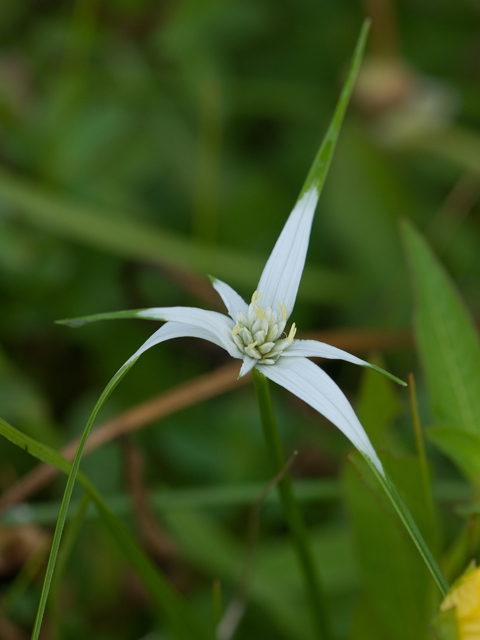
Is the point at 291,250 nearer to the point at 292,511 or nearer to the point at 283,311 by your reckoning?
the point at 283,311

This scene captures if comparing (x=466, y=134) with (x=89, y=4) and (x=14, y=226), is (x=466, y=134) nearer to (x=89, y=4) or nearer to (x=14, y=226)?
(x=89, y=4)

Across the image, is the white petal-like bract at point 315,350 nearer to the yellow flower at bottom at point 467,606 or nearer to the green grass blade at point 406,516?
the green grass blade at point 406,516

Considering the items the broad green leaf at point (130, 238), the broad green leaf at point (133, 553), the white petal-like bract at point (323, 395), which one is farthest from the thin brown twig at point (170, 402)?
the white petal-like bract at point (323, 395)

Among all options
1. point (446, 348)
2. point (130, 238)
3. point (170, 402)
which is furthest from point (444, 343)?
point (130, 238)

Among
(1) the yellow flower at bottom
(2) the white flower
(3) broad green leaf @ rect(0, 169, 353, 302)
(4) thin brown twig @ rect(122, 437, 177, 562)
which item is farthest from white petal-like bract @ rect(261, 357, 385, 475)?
(3) broad green leaf @ rect(0, 169, 353, 302)

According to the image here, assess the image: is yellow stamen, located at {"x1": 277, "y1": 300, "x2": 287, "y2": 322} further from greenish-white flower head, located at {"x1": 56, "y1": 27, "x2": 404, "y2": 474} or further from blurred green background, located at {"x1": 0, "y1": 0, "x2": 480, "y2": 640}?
blurred green background, located at {"x1": 0, "y1": 0, "x2": 480, "y2": 640}

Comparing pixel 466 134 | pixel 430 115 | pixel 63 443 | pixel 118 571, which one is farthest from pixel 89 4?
pixel 118 571
